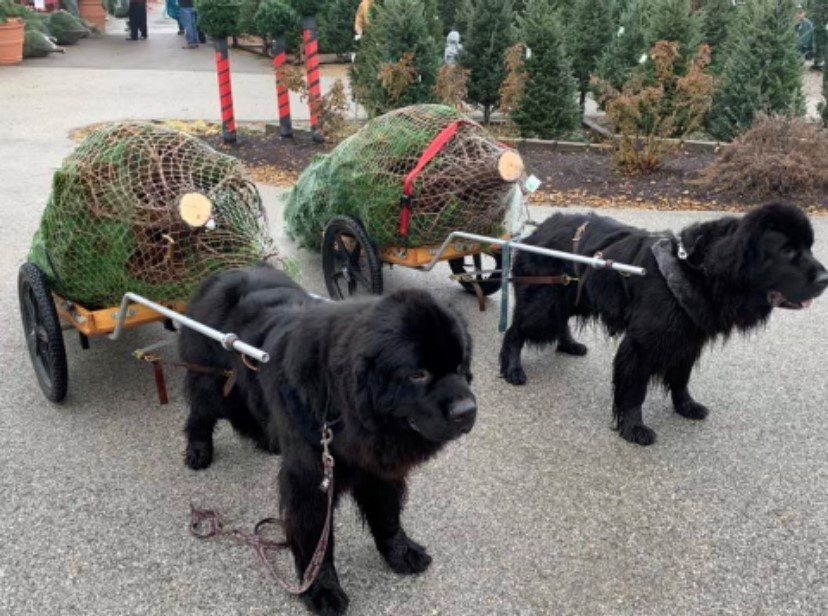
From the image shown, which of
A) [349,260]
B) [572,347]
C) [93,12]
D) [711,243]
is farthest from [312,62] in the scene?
[93,12]

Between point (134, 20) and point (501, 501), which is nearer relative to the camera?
point (501, 501)

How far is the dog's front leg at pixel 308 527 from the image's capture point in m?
2.67

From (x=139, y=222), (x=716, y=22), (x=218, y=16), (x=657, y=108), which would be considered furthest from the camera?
(x=716, y=22)

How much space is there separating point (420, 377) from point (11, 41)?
20.5 meters

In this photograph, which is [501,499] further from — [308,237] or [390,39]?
[390,39]

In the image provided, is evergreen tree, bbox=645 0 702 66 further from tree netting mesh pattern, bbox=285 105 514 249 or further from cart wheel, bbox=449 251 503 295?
→ tree netting mesh pattern, bbox=285 105 514 249

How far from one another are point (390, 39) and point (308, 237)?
6.05 m

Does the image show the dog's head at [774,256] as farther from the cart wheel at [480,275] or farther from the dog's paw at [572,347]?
the cart wheel at [480,275]

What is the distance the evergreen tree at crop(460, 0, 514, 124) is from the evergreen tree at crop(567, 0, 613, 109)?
2.27 metres

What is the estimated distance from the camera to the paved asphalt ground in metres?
2.98

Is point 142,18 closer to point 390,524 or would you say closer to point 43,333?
point 43,333

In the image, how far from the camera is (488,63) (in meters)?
12.3

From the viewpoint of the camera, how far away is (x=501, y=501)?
3.56m

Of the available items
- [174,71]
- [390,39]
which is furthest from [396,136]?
[174,71]
